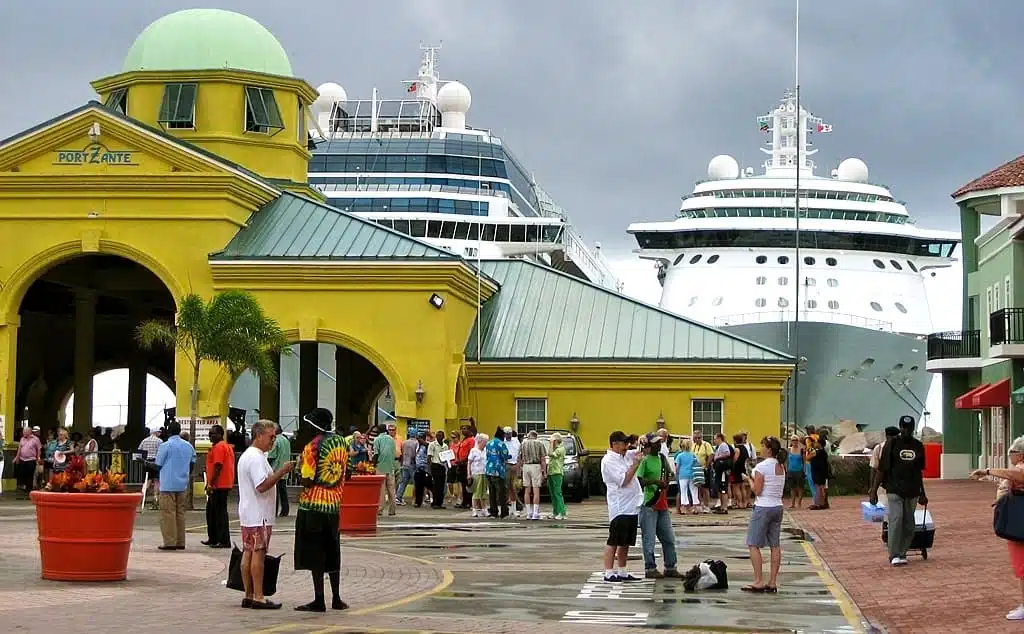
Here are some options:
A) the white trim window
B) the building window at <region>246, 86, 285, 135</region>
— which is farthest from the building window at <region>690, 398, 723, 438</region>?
the building window at <region>246, 86, 285, 135</region>

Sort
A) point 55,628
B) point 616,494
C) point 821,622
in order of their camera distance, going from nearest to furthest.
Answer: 1. point 55,628
2. point 821,622
3. point 616,494

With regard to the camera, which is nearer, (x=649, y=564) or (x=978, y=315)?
(x=649, y=564)

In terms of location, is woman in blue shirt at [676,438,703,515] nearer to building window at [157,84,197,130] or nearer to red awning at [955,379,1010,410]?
red awning at [955,379,1010,410]

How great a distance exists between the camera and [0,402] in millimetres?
38000

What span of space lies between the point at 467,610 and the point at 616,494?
3.58 m

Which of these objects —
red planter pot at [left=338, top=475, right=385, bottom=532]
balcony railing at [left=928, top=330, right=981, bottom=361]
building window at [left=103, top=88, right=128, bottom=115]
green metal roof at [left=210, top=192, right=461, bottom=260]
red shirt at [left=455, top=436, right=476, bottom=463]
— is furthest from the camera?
balcony railing at [left=928, top=330, right=981, bottom=361]

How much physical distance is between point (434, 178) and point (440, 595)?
60.5 metres

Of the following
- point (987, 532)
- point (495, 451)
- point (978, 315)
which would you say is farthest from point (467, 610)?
point (978, 315)

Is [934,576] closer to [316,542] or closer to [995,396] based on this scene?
[316,542]

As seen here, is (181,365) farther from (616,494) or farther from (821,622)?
(821,622)

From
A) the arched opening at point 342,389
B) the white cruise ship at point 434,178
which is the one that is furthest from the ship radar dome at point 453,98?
the arched opening at point 342,389

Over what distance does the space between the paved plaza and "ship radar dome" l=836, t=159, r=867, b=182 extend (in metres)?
57.0

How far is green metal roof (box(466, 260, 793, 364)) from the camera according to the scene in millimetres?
43125

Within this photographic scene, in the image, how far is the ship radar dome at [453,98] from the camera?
82188mm
